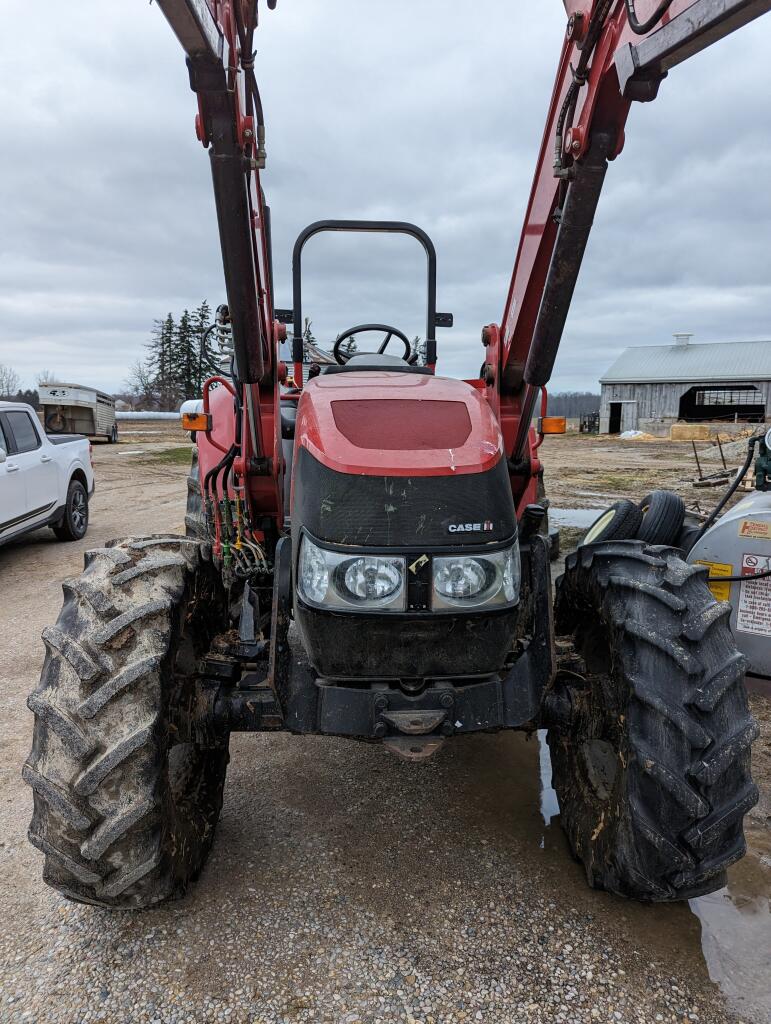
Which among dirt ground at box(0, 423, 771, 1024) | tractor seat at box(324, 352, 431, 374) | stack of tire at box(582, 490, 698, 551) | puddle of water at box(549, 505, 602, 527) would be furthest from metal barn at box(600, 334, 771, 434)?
dirt ground at box(0, 423, 771, 1024)

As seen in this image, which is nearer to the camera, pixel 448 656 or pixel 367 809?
pixel 448 656

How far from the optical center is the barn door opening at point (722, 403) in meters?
35.7

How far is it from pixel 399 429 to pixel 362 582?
536 mm

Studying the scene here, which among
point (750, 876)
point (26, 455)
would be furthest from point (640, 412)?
point (750, 876)

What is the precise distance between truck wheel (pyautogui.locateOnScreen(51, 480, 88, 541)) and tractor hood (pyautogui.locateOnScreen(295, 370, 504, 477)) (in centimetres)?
702

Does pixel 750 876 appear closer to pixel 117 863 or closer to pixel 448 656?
pixel 448 656

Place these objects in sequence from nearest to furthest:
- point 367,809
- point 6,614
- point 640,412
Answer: point 367,809
point 6,614
point 640,412

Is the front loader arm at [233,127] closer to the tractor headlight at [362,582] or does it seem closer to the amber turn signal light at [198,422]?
the amber turn signal light at [198,422]

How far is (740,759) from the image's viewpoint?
7.21ft

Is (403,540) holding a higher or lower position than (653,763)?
higher

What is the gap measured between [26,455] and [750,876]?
7.65 metres

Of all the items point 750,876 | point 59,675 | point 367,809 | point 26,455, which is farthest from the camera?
point 26,455

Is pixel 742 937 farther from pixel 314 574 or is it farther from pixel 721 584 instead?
pixel 721 584

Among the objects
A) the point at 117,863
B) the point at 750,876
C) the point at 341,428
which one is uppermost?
the point at 341,428
